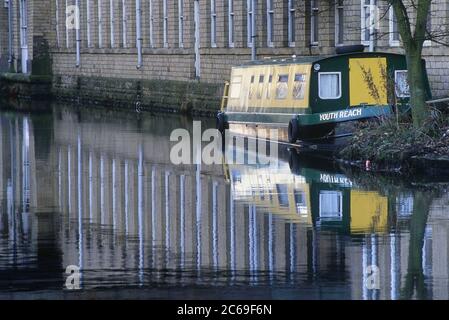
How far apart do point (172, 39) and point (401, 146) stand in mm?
32131

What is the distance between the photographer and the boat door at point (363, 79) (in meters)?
29.9

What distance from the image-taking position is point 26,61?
76.2 metres

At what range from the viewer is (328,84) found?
30500mm

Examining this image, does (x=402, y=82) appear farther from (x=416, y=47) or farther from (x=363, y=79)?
(x=416, y=47)

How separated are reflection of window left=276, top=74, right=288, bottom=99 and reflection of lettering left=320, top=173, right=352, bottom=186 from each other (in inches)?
305

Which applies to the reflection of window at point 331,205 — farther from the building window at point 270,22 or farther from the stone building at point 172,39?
the building window at point 270,22

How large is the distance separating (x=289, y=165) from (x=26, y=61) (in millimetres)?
50993

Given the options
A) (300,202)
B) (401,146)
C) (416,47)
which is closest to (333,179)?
(401,146)

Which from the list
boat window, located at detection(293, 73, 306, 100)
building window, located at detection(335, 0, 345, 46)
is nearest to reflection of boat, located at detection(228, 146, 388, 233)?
boat window, located at detection(293, 73, 306, 100)

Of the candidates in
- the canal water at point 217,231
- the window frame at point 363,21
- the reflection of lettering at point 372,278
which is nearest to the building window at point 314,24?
the window frame at point 363,21

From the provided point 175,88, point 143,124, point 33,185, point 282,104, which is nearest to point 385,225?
point 33,185

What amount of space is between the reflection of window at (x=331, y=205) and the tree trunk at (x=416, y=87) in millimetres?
5567
